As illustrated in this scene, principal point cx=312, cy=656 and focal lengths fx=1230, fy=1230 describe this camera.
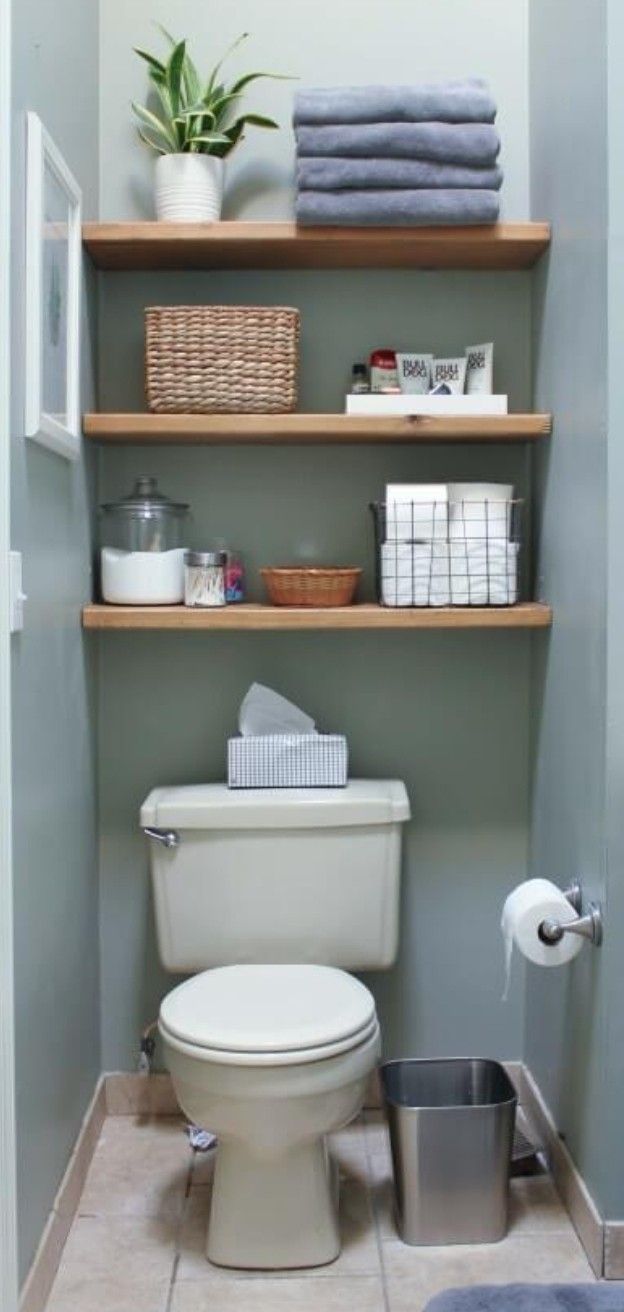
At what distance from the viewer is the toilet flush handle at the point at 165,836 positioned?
227 cm

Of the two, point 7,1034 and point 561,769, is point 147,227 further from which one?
point 7,1034

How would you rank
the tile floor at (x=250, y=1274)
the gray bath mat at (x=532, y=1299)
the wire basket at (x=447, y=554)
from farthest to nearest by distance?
the wire basket at (x=447, y=554) → the tile floor at (x=250, y=1274) → the gray bath mat at (x=532, y=1299)

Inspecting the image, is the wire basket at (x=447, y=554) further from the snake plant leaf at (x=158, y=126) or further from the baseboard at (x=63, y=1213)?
the baseboard at (x=63, y=1213)

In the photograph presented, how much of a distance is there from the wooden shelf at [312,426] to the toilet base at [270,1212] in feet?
3.96

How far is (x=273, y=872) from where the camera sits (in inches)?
90.5

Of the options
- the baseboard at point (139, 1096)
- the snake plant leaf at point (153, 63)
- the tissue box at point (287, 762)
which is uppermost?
the snake plant leaf at point (153, 63)

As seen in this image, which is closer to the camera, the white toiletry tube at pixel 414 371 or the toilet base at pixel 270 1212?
the toilet base at pixel 270 1212

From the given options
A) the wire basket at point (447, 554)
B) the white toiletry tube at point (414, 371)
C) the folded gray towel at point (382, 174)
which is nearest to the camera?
the folded gray towel at point (382, 174)

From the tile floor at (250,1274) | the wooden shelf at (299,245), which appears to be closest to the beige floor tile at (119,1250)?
the tile floor at (250,1274)

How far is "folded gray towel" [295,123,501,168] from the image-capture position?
2.12 meters

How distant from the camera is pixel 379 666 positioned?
2.48 metres

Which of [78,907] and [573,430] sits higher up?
[573,430]

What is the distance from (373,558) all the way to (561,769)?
58cm

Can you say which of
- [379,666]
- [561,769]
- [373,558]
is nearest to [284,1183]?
[561,769]
